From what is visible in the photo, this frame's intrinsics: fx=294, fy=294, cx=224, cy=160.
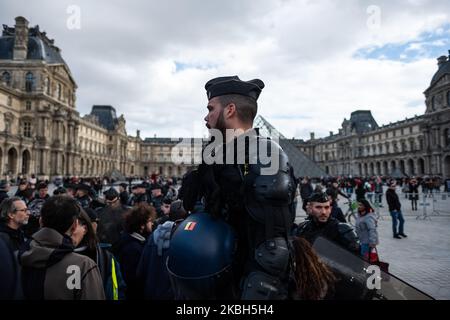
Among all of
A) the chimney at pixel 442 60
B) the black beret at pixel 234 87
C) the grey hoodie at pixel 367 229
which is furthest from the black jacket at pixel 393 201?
the chimney at pixel 442 60

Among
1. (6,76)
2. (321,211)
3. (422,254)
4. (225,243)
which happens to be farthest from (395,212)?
(6,76)

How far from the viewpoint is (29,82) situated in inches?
1591

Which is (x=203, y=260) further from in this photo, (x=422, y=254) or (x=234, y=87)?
(x=422, y=254)

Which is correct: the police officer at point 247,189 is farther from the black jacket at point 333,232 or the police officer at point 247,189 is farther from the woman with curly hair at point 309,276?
the black jacket at point 333,232

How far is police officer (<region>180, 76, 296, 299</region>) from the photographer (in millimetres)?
1288

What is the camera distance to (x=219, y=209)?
1481 millimetres


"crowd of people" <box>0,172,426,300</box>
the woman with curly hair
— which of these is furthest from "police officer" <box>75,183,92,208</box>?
the woman with curly hair

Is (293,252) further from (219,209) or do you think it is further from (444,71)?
(444,71)

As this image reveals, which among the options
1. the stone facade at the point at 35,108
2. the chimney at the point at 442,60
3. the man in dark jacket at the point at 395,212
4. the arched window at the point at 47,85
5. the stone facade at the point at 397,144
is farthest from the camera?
the chimney at the point at 442,60

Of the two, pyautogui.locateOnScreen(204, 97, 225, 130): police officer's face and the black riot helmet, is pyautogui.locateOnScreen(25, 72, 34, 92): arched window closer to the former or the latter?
pyautogui.locateOnScreen(204, 97, 225, 130): police officer's face

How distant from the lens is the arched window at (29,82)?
40.2 m

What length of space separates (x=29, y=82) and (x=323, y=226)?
157ft

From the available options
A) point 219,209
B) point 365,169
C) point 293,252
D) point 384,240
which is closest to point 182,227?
point 219,209

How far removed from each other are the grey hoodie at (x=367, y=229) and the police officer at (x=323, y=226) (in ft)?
6.63
